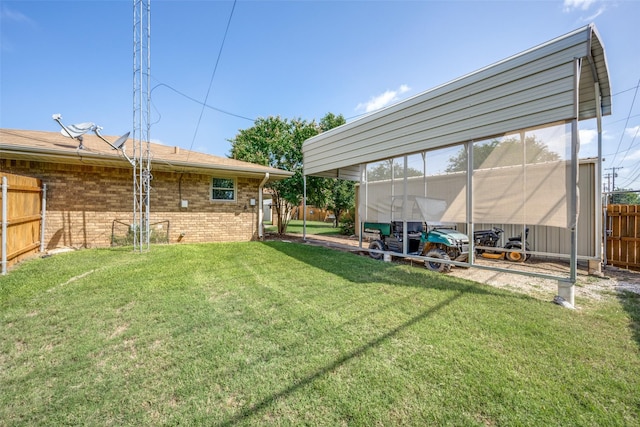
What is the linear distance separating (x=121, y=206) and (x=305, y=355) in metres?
8.34

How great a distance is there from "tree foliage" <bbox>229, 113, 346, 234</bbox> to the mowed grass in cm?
862

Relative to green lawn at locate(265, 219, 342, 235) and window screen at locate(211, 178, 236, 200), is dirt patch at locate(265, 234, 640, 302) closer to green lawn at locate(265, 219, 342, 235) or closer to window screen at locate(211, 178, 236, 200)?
window screen at locate(211, 178, 236, 200)

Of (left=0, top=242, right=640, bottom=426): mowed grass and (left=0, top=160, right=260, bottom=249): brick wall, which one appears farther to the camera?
(left=0, top=160, right=260, bottom=249): brick wall

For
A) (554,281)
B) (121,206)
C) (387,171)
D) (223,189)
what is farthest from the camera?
(223,189)

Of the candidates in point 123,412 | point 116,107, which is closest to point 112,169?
point 116,107

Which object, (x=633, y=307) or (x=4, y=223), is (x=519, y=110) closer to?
(x=633, y=307)

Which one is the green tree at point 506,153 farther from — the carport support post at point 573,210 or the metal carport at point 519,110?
the carport support post at point 573,210

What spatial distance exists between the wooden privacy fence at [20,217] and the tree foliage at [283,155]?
24.5 feet

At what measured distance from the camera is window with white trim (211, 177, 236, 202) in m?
9.31

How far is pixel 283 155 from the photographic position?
13328 mm

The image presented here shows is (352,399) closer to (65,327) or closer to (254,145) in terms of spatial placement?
(65,327)

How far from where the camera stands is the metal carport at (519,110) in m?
3.80

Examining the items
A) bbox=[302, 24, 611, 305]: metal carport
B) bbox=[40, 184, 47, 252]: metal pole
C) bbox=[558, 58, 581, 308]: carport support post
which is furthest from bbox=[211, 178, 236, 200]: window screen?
bbox=[558, 58, 581, 308]: carport support post

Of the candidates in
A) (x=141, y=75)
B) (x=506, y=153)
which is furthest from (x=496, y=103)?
(x=141, y=75)
